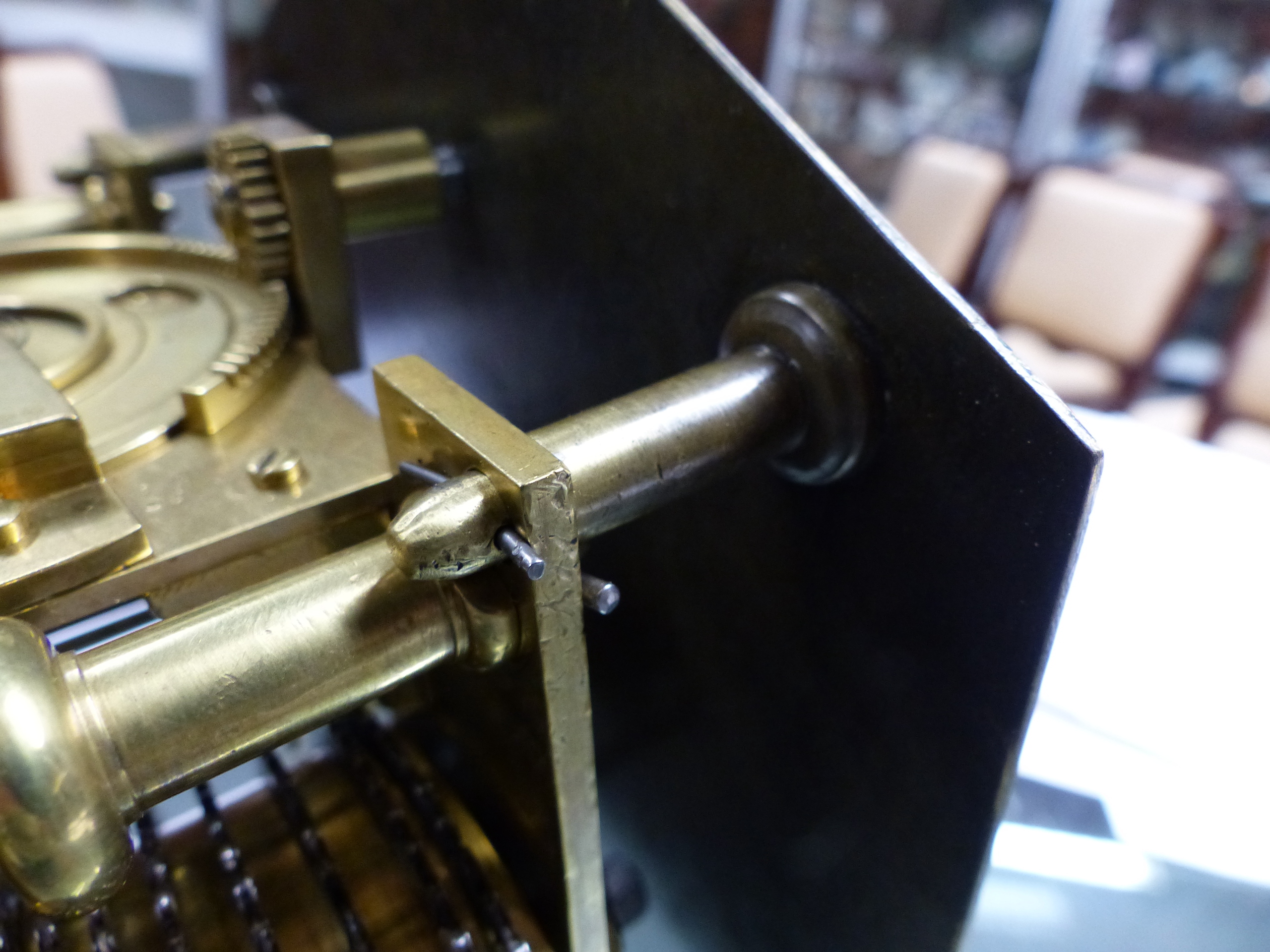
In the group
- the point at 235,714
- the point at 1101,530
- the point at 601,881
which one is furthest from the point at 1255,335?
the point at 235,714

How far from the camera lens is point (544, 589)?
32cm

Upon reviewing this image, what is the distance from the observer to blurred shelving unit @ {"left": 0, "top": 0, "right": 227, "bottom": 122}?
9.14 feet

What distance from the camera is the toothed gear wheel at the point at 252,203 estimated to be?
0.50m

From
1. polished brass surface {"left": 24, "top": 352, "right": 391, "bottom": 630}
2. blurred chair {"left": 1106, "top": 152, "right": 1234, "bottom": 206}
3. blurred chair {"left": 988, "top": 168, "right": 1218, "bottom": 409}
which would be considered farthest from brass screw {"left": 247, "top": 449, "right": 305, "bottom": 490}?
blurred chair {"left": 1106, "top": 152, "right": 1234, "bottom": 206}

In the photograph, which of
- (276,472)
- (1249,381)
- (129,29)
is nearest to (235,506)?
(276,472)

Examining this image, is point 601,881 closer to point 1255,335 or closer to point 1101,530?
point 1101,530

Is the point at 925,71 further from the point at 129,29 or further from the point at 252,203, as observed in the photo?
the point at 252,203

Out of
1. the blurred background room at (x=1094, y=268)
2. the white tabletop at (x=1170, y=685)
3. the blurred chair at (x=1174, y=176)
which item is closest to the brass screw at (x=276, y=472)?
the blurred background room at (x=1094, y=268)

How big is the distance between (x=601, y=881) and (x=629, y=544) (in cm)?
24

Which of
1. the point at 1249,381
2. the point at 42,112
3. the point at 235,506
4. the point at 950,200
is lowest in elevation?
the point at 1249,381

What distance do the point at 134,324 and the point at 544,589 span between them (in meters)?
0.35

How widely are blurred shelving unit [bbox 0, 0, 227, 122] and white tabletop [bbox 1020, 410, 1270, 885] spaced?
277cm

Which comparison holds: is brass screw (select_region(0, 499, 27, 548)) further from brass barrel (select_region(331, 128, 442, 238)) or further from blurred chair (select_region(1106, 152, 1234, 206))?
blurred chair (select_region(1106, 152, 1234, 206))

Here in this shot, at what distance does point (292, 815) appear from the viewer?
0.48 m
